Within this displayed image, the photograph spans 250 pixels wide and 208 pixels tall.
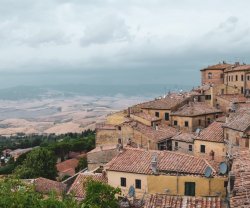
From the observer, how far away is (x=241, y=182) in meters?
17.5

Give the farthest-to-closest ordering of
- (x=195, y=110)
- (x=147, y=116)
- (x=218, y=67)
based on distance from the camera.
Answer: (x=218, y=67) → (x=147, y=116) → (x=195, y=110)

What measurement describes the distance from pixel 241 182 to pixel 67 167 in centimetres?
5783

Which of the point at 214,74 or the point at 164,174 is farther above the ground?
the point at 214,74

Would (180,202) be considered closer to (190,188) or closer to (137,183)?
(190,188)

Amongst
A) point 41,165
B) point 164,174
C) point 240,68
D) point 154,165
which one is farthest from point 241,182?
point 240,68

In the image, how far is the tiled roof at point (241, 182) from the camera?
1519 centimetres

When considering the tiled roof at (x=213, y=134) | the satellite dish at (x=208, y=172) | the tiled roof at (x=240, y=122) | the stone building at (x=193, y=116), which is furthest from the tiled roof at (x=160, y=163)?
the stone building at (x=193, y=116)

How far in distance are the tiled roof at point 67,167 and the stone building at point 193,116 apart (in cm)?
1727

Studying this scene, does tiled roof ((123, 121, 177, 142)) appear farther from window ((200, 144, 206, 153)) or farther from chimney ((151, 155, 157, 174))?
chimney ((151, 155, 157, 174))

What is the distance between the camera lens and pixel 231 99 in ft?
214

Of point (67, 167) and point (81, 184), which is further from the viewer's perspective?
point (67, 167)

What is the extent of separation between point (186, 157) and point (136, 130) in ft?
56.1

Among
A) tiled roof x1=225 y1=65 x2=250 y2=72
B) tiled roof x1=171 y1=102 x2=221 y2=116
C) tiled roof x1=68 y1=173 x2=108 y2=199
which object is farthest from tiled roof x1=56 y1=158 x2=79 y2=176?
tiled roof x1=225 y1=65 x2=250 y2=72

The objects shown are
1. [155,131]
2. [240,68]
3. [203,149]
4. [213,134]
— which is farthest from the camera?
[240,68]
